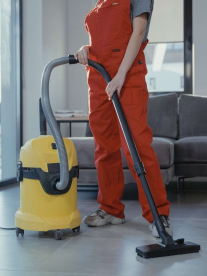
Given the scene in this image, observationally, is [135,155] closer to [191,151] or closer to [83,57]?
[83,57]

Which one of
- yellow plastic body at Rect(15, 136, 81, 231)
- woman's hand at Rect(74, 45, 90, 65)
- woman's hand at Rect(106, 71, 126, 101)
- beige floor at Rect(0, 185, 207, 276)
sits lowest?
beige floor at Rect(0, 185, 207, 276)

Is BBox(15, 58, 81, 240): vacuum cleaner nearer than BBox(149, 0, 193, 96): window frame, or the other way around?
BBox(15, 58, 81, 240): vacuum cleaner

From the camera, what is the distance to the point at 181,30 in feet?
17.3

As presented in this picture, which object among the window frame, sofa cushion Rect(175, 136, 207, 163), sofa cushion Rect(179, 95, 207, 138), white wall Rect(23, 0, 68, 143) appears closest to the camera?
sofa cushion Rect(175, 136, 207, 163)

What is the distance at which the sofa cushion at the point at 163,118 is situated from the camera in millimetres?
4074

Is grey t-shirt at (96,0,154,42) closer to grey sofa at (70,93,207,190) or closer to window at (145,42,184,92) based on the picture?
grey sofa at (70,93,207,190)

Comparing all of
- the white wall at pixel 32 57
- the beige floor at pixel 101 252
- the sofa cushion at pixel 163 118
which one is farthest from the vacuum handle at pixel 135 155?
the white wall at pixel 32 57

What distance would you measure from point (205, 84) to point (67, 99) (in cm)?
146

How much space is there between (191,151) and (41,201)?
175 centimetres

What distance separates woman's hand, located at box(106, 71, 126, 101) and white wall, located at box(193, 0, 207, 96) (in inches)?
123

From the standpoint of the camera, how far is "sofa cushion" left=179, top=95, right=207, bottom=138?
4.06 m

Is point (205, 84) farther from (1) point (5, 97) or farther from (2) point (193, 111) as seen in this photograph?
(1) point (5, 97)

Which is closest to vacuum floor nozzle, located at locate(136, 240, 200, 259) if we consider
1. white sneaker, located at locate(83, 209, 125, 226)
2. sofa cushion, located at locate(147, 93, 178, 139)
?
white sneaker, located at locate(83, 209, 125, 226)

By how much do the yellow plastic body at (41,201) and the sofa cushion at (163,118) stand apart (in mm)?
2062
